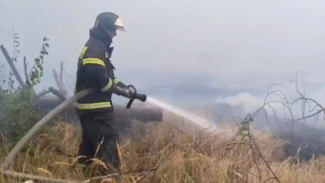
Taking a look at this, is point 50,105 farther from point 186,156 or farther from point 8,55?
point 186,156

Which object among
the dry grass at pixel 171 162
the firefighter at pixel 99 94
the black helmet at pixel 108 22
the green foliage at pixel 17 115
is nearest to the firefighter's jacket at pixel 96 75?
the firefighter at pixel 99 94

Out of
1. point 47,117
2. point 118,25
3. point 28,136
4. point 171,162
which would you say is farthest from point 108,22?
point 171,162

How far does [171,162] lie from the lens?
5.75 metres

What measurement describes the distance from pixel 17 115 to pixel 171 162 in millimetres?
2239

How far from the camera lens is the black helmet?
19.9 ft

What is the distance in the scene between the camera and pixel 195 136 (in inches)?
281

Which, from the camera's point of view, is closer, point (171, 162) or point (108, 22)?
point (171, 162)

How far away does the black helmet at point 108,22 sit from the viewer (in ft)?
19.9

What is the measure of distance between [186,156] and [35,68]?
2628 millimetres

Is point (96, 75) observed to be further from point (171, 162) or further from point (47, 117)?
point (171, 162)

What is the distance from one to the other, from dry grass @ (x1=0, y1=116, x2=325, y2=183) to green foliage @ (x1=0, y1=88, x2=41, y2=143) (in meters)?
0.24

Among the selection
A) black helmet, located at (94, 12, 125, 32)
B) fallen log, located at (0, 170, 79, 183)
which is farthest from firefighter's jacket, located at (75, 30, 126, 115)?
fallen log, located at (0, 170, 79, 183)

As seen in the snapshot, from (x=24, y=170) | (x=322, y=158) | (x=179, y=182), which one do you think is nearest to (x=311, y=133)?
(x=322, y=158)

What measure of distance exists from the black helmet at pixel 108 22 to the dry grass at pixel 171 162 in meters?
1.48
